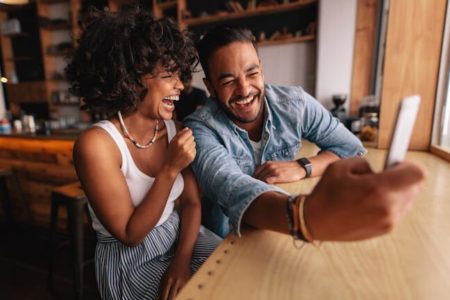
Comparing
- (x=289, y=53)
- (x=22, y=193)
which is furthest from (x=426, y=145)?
(x=22, y=193)

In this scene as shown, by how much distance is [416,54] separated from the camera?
141 cm

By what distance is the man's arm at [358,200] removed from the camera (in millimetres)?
400

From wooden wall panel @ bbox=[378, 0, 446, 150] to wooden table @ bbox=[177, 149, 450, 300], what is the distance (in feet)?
2.90

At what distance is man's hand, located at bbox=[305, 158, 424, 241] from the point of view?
0.40 meters

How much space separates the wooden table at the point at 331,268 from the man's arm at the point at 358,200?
0.10 metres

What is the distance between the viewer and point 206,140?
3.15 ft

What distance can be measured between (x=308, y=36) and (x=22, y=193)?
342 centimetres

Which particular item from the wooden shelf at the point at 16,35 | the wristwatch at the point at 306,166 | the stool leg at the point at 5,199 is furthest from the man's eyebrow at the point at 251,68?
the wooden shelf at the point at 16,35

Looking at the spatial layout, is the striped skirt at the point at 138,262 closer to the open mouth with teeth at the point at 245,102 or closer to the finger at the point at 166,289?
the finger at the point at 166,289

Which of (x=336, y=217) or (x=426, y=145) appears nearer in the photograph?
(x=336, y=217)

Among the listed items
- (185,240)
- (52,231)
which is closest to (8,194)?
(52,231)

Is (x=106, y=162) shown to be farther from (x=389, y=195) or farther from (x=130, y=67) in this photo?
(x=389, y=195)

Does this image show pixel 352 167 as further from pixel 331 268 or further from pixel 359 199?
pixel 331 268

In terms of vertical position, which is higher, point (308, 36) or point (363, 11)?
point (363, 11)
